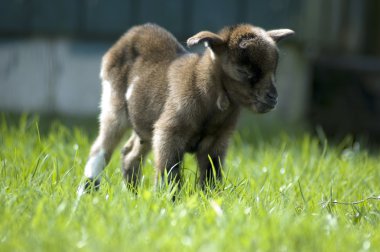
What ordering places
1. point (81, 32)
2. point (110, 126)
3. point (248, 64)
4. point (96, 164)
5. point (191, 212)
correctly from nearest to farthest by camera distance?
point (191, 212) < point (248, 64) < point (96, 164) < point (110, 126) < point (81, 32)

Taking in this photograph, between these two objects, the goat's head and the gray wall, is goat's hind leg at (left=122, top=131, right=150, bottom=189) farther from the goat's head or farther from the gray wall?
the gray wall

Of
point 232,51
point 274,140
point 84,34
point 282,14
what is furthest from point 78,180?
point 282,14

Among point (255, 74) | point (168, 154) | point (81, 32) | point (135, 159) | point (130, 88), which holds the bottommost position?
point (135, 159)

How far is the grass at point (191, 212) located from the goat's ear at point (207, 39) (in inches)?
35.7

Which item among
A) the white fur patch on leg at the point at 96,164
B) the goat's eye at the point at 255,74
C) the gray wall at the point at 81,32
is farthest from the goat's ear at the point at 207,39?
the gray wall at the point at 81,32

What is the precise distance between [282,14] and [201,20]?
105 cm

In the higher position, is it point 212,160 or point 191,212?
point 191,212

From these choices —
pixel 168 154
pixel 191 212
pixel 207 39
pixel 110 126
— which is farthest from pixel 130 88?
pixel 191 212

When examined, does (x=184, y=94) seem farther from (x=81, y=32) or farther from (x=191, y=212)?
(x=81, y=32)

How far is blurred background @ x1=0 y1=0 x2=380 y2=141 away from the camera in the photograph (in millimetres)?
8742

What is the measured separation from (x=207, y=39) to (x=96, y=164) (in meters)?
1.35

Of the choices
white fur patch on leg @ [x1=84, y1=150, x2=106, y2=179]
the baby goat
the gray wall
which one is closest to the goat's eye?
the baby goat

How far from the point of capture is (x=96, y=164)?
543 cm

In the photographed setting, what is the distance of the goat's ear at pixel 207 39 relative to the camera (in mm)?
4645
